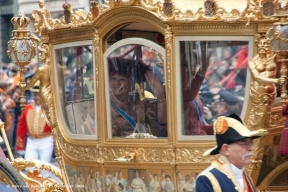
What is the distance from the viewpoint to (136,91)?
9.25 metres

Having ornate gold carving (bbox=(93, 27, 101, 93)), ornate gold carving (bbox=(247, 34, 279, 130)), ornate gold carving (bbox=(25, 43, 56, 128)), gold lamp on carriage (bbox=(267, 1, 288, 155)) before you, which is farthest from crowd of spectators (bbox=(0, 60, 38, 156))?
gold lamp on carriage (bbox=(267, 1, 288, 155))

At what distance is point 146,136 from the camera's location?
9.20m

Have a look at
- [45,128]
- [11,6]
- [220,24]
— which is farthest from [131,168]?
[11,6]

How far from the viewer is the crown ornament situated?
9977 mm

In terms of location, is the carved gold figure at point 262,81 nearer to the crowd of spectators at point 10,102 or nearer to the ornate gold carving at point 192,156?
the ornate gold carving at point 192,156

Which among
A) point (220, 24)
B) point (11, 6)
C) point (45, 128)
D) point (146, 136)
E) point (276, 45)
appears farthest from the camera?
point (11, 6)

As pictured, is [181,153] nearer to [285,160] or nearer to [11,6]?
[285,160]

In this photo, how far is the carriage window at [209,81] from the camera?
28.5 ft

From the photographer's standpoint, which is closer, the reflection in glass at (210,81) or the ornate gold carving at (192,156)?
the reflection in glass at (210,81)

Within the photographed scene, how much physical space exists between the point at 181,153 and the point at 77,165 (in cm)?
133

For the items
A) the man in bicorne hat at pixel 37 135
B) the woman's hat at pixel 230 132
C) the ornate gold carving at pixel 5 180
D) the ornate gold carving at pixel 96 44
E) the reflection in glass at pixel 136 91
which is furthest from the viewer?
the man in bicorne hat at pixel 37 135

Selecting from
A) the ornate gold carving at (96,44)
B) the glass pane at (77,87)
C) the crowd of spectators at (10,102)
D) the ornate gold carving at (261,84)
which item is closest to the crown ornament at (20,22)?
the glass pane at (77,87)

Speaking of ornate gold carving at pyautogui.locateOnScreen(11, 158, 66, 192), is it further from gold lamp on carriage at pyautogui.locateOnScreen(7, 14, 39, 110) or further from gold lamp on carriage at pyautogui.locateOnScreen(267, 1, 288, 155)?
gold lamp on carriage at pyautogui.locateOnScreen(267, 1, 288, 155)

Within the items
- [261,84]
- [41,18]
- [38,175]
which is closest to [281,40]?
[261,84]
